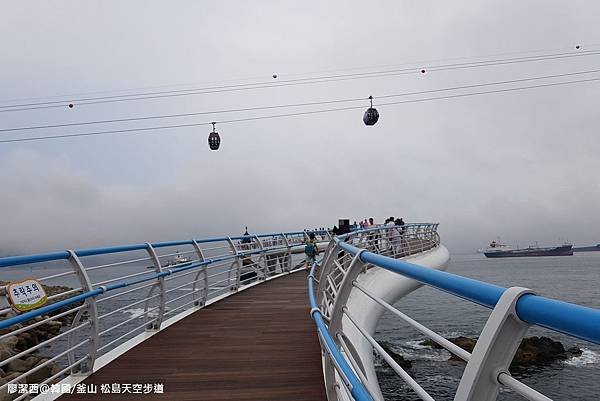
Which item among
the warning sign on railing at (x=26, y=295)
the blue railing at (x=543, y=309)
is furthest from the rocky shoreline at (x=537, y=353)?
the blue railing at (x=543, y=309)

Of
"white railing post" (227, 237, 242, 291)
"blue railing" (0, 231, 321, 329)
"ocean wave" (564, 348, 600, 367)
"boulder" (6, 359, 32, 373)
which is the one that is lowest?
"ocean wave" (564, 348, 600, 367)

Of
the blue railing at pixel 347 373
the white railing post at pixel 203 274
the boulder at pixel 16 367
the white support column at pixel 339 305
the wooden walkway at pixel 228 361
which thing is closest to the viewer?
the blue railing at pixel 347 373

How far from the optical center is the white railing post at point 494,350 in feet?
3.03

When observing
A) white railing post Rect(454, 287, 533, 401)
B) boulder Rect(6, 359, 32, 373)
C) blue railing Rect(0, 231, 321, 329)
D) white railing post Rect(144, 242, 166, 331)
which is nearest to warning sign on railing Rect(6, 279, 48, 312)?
blue railing Rect(0, 231, 321, 329)

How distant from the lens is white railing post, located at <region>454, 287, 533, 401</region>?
36.3 inches

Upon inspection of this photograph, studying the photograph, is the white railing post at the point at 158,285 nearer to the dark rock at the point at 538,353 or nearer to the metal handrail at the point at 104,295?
the metal handrail at the point at 104,295

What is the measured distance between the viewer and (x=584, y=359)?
2544 centimetres

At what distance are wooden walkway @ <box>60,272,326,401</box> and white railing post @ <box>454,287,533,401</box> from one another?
2386 mm

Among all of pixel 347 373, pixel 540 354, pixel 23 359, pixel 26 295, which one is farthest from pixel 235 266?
pixel 540 354

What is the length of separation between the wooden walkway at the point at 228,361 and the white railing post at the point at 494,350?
239 cm

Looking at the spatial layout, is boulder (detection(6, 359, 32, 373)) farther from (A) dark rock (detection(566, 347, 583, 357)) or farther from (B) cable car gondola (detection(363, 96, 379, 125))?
(A) dark rock (detection(566, 347, 583, 357))

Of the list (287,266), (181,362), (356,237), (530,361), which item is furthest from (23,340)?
(530,361)

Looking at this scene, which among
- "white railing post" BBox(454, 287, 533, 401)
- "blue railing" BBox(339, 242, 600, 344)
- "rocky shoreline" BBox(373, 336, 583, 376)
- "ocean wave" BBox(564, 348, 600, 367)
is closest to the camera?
"blue railing" BBox(339, 242, 600, 344)

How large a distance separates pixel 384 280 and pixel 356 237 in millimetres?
1083
